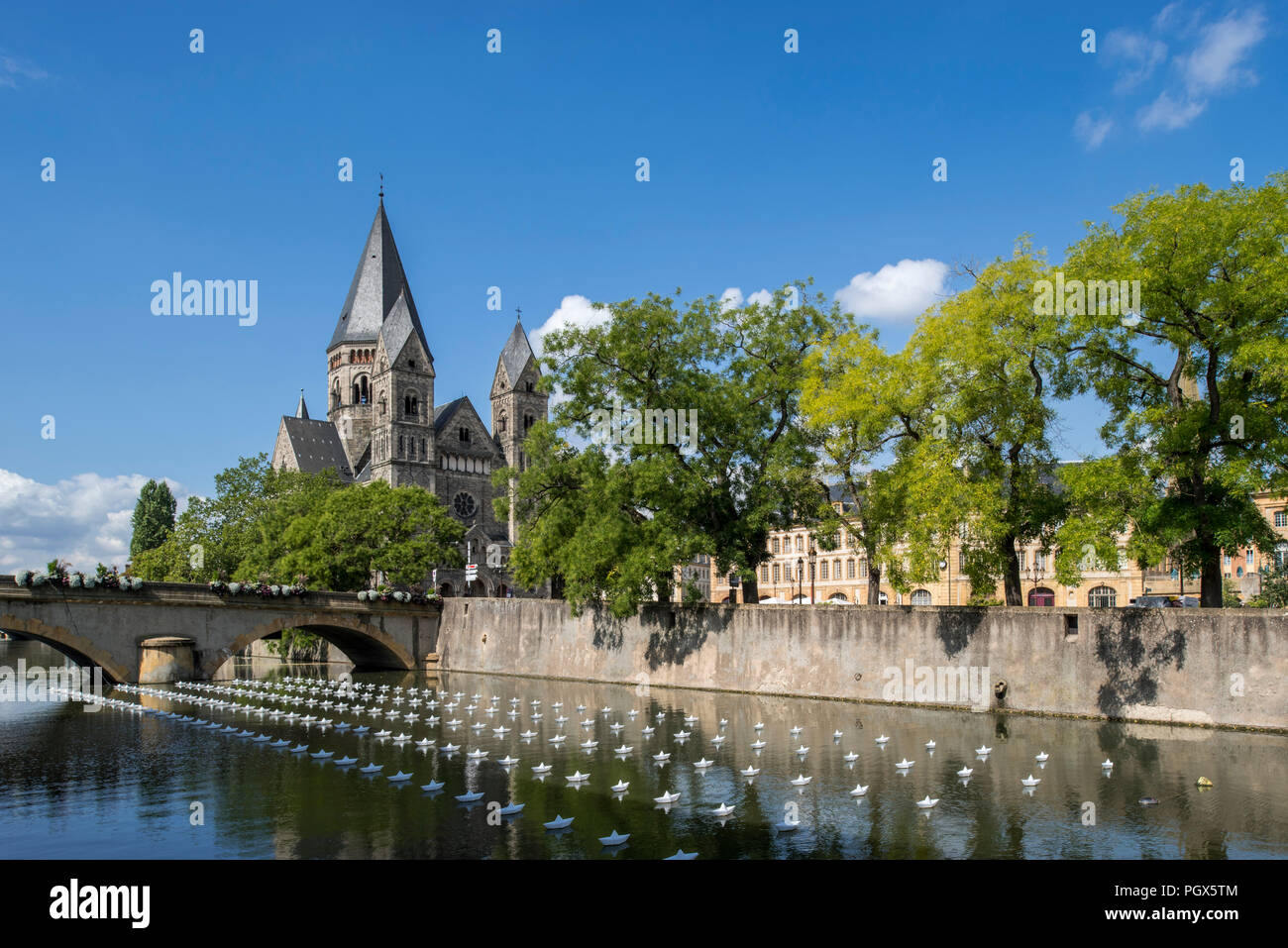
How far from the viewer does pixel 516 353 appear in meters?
134

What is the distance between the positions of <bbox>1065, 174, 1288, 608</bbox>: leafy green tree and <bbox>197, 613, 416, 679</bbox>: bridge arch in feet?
132

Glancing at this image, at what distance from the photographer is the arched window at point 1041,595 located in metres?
73.2

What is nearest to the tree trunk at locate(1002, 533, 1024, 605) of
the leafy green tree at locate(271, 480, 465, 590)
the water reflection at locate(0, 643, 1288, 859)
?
the water reflection at locate(0, 643, 1288, 859)

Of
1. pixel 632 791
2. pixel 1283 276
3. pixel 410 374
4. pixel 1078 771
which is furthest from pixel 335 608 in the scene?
pixel 410 374

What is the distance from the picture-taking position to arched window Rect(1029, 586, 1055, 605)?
240 feet

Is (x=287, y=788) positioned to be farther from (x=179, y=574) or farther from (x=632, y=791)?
(x=179, y=574)

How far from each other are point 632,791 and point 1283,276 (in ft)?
73.3

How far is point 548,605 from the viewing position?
54375 mm

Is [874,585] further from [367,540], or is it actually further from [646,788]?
[367,540]

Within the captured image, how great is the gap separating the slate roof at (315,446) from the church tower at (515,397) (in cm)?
1966

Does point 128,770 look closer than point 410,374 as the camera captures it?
Yes

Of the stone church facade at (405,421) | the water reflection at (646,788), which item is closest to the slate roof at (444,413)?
the stone church facade at (405,421)

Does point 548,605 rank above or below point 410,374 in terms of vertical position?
below

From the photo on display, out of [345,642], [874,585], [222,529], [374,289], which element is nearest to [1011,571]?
[874,585]
